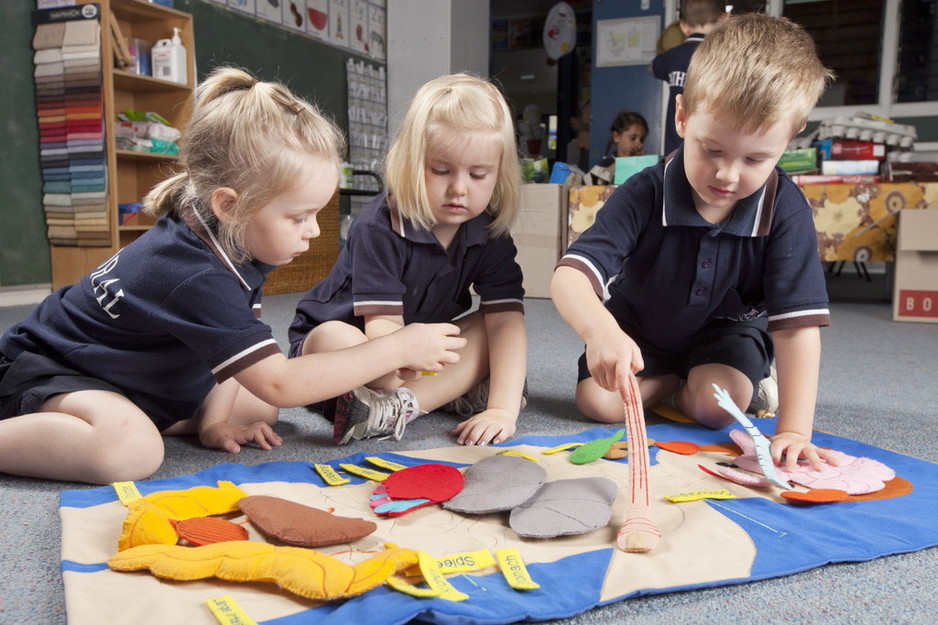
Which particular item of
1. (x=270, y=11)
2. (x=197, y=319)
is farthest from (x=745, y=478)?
(x=270, y=11)

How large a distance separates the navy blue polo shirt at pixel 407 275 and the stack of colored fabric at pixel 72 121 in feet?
4.93

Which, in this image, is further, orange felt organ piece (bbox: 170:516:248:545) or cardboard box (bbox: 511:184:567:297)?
cardboard box (bbox: 511:184:567:297)

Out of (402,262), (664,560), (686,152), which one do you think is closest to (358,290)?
(402,262)

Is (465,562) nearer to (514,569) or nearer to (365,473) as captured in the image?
(514,569)

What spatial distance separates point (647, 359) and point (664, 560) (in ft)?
1.99

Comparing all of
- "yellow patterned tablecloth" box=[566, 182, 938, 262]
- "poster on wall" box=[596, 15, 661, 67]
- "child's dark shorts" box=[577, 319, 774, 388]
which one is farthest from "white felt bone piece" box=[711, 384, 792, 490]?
"poster on wall" box=[596, 15, 661, 67]

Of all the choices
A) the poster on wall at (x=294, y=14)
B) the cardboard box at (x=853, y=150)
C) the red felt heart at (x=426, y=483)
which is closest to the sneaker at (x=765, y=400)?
the red felt heart at (x=426, y=483)

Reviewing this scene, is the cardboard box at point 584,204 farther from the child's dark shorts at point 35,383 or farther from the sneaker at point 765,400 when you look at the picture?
the child's dark shorts at point 35,383

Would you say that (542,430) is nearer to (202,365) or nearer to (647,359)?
A: (647,359)

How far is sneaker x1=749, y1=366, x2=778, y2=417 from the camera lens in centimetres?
112

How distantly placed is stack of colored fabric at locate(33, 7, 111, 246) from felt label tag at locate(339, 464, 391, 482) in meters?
1.84

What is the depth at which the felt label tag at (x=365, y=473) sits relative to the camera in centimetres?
78

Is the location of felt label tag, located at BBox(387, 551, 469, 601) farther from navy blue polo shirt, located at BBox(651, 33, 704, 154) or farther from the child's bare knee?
navy blue polo shirt, located at BBox(651, 33, 704, 154)

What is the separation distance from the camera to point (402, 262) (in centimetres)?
104
